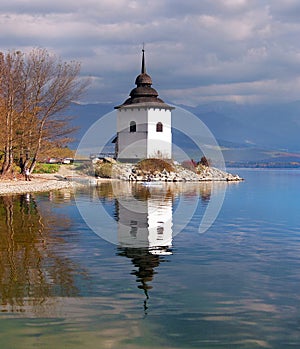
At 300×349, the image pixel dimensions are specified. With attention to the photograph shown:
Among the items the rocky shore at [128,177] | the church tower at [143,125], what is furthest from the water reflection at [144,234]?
the church tower at [143,125]

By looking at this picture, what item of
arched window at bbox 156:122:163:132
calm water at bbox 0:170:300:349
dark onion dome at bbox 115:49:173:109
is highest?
dark onion dome at bbox 115:49:173:109

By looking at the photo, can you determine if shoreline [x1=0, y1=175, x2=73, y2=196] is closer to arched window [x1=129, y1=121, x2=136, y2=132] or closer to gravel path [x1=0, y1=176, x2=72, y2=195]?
gravel path [x1=0, y1=176, x2=72, y2=195]

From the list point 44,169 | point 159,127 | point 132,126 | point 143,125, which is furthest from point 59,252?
point 132,126

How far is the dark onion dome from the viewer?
6794 centimetres

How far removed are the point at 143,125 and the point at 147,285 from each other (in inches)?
2304

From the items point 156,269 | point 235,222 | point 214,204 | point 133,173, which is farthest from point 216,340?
point 133,173

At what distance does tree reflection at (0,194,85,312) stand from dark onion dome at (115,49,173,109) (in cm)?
4814

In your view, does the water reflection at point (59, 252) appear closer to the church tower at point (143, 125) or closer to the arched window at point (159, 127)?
the church tower at point (143, 125)

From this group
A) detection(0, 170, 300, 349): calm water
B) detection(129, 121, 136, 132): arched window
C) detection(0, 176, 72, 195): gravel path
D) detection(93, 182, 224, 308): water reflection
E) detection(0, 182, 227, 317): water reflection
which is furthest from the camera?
detection(129, 121, 136, 132): arched window

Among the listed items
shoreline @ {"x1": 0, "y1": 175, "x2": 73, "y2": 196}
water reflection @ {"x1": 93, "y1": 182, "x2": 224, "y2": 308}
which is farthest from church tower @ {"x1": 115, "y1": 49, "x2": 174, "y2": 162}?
water reflection @ {"x1": 93, "y1": 182, "x2": 224, "y2": 308}

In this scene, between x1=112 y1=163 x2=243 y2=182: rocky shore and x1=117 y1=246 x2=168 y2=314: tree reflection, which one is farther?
x1=112 y1=163 x2=243 y2=182: rocky shore

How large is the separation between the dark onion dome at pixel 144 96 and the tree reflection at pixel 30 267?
158ft

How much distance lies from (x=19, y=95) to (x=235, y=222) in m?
30.3

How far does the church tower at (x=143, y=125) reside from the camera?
68.4 m
